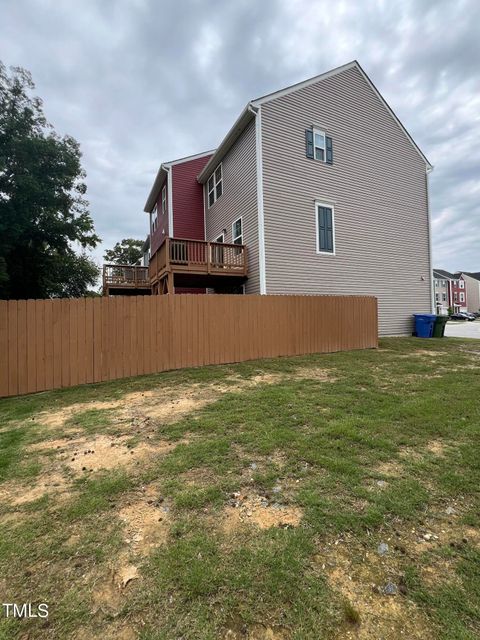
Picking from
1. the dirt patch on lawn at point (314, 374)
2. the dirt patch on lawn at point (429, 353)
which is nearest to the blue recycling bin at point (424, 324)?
the dirt patch on lawn at point (429, 353)

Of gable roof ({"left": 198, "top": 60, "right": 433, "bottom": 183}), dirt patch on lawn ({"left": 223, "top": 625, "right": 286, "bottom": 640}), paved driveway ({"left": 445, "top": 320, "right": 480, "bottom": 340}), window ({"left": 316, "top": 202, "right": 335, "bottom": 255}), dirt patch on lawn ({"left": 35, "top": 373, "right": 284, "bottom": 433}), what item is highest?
gable roof ({"left": 198, "top": 60, "right": 433, "bottom": 183})

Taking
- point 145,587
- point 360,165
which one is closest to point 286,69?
point 360,165

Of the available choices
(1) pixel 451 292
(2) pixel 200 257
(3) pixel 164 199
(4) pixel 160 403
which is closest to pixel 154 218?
(3) pixel 164 199

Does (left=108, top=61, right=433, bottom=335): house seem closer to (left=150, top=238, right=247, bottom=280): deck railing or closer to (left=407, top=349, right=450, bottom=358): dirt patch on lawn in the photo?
(left=150, top=238, right=247, bottom=280): deck railing

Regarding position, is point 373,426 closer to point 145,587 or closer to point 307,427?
point 307,427

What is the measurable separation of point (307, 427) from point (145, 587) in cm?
257

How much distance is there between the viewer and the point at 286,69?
13.2 meters

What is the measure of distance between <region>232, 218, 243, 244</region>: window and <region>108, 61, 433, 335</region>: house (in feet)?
0.13

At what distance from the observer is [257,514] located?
7.52 feet

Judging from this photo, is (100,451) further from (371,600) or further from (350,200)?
(350,200)

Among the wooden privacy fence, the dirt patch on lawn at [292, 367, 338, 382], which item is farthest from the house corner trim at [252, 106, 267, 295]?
the dirt patch on lawn at [292, 367, 338, 382]

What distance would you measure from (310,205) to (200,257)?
4791mm

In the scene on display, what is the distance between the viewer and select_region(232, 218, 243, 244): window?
41.8ft

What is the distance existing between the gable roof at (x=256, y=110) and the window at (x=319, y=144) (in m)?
1.73
